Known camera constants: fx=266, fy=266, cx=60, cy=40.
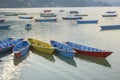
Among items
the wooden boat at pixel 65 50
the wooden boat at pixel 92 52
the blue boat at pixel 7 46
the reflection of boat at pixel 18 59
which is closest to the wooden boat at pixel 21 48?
the reflection of boat at pixel 18 59

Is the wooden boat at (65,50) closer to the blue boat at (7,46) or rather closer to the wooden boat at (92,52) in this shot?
the wooden boat at (92,52)

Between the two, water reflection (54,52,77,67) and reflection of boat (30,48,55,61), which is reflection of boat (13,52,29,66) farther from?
water reflection (54,52,77,67)

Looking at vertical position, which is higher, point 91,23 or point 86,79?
point 86,79

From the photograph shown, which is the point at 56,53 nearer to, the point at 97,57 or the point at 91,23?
the point at 97,57

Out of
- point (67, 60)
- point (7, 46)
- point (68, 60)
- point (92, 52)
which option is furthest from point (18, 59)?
point (92, 52)

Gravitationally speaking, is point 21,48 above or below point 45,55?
above

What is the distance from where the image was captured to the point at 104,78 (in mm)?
37156

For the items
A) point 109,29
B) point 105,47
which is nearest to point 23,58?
point 105,47

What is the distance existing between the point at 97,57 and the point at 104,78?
11.0 metres

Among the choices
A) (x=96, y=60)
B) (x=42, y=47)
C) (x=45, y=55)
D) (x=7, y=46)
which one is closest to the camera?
(x=96, y=60)

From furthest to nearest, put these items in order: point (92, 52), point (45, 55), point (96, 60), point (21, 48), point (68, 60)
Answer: point (21, 48) < point (45, 55) < point (92, 52) < point (96, 60) < point (68, 60)

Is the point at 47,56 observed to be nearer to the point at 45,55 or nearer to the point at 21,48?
the point at 45,55

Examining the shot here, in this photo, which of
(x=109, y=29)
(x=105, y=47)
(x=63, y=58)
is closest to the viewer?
(x=63, y=58)

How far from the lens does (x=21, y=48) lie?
170ft
